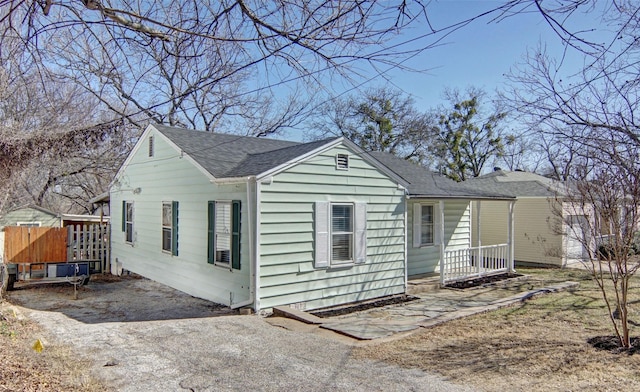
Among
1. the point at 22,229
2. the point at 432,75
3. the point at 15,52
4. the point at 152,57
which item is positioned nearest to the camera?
the point at 432,75

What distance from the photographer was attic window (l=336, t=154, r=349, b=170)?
30.7 ft

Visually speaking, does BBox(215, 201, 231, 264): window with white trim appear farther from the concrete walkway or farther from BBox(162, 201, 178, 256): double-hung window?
BBox(162, 201, 178, 256): double-hung window

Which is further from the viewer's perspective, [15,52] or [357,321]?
[357,321]

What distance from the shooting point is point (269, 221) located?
8.18 metres

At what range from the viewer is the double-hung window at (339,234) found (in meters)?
8.95

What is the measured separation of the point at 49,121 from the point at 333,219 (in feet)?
31.8

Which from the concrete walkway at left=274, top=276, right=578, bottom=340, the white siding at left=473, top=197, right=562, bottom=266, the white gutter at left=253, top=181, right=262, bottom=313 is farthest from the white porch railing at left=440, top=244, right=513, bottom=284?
the white gutter at left=253, top=181, right=262, bottom=313

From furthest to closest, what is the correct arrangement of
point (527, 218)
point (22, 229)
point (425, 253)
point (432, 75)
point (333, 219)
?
point (527, 218) → point (425, 253) → point (22, 229) → point (333, 219) → point (432, 75)

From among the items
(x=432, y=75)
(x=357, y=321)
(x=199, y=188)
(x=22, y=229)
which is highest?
(x=432, y=75)

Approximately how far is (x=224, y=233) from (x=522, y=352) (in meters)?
5.53

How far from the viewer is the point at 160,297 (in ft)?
32.4

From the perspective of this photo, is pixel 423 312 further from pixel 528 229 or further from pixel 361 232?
pixel 528 229

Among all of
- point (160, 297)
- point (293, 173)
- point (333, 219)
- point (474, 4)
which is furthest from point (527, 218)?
point (474, 4)

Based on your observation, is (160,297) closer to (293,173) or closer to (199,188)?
(199,188)
